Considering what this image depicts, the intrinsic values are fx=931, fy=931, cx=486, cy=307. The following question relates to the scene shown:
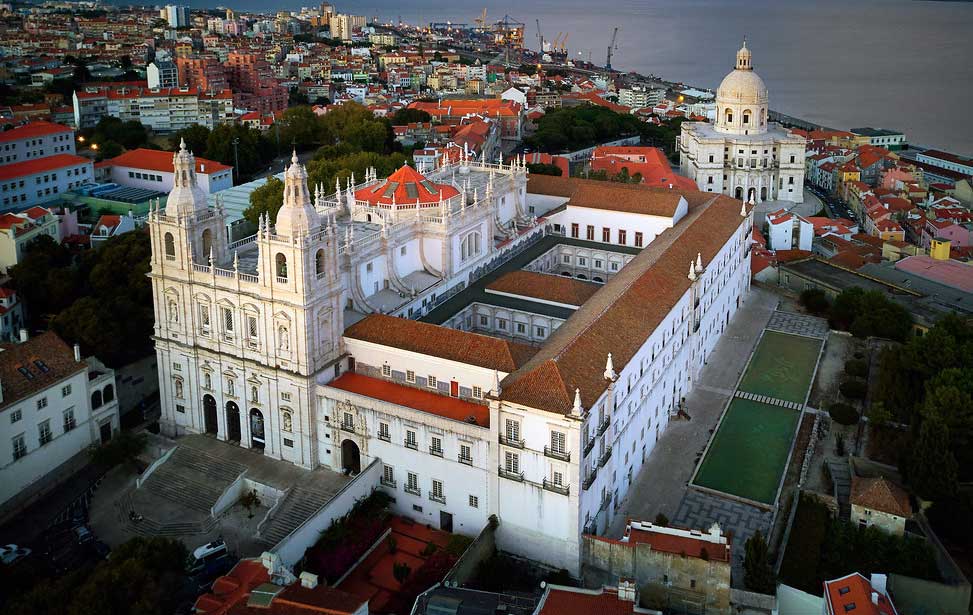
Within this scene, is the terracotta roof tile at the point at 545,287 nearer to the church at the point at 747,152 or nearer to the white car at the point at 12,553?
the white car at the point at 12,553

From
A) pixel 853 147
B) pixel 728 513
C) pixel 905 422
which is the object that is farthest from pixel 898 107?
pixel 728 513

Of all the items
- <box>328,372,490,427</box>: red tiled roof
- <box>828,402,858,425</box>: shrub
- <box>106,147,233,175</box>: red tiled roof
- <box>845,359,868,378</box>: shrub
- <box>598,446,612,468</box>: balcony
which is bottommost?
<box>828,402,858,425</box>: shrub

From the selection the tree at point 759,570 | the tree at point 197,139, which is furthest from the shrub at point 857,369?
the tree at point 197,139

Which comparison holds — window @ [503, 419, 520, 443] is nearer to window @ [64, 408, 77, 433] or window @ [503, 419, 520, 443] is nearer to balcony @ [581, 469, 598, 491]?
balcony @ [581, 469, 598, 491]

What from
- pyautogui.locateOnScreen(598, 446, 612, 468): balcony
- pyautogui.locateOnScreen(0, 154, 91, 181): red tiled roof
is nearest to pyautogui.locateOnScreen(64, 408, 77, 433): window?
pyautogui.locateOnScreen(598, 446, 612, 468): balcony

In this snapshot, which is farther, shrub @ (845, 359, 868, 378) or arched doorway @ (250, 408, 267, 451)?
shrub @ (845, 359, 868, 378)

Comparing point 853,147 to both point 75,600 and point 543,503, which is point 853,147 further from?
point 75,600
